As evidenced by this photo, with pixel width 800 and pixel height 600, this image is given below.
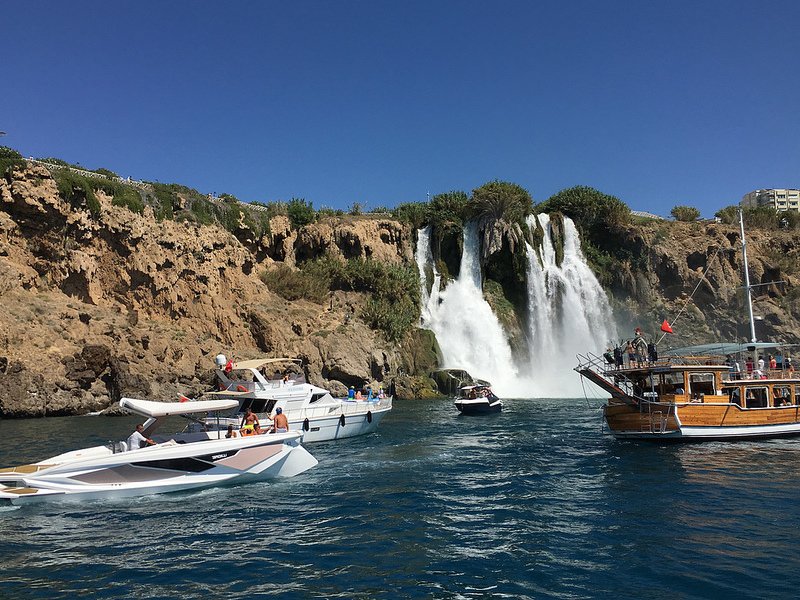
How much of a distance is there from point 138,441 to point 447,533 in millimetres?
10330

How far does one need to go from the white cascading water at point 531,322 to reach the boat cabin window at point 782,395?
98.7 ft

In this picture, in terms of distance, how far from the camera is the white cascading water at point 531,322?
2415 inches

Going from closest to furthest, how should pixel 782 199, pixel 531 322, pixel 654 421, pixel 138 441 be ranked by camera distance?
pixel 138 441, pixel 654 421, pixel 531 322, pixel 782 199

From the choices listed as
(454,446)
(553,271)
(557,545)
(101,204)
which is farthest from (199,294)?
(557,545)

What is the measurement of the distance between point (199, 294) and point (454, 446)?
107 feet

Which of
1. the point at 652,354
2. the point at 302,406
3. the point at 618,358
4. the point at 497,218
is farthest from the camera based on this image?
the point at 497,218

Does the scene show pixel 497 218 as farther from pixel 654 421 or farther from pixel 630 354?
pixel 654 421

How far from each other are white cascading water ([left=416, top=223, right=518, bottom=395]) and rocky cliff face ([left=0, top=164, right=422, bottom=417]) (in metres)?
9.12

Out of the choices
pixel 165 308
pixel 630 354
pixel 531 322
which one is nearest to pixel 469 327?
pixel 531 322

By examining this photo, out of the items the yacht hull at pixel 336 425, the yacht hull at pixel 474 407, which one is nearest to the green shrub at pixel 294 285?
the yacht hull at pixel 474 407

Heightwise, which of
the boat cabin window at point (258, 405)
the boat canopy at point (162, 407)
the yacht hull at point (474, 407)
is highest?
the boat canopy at point (162, 407)

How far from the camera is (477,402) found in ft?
126

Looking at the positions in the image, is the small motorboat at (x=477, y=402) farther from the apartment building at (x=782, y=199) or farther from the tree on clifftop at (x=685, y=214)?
the apartment building at (x=782, y=199)

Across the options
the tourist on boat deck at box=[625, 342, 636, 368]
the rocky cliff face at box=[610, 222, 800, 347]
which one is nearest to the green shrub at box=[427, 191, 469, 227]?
the rocky cliff face at box=[610, 222, 800, 347]
